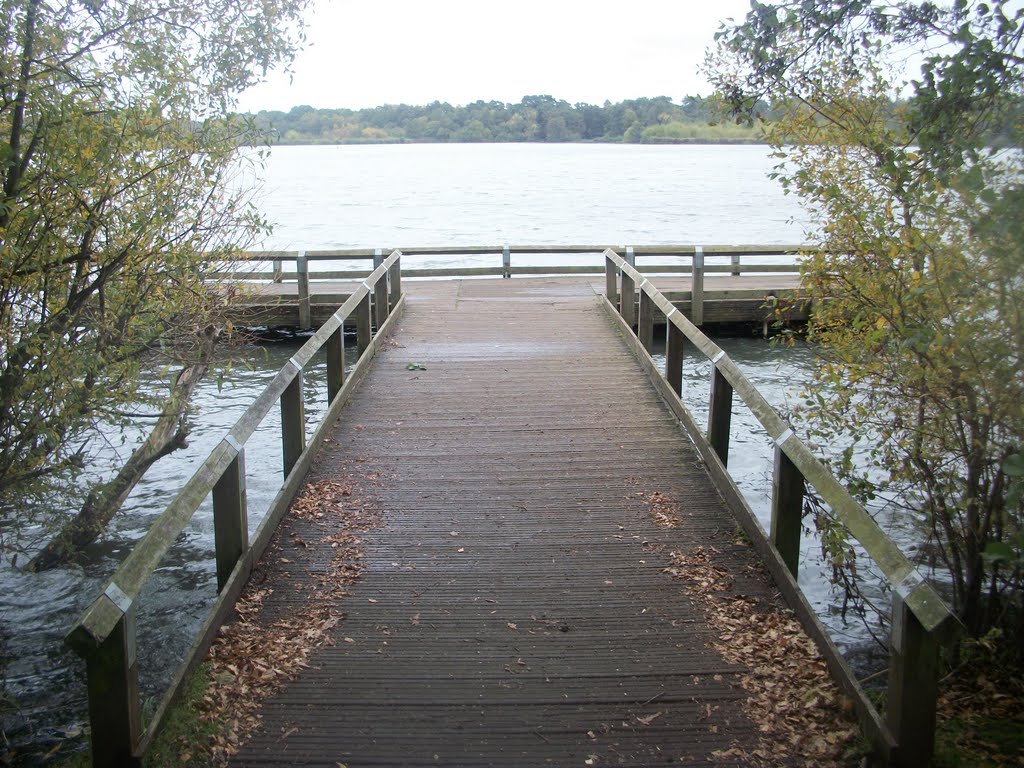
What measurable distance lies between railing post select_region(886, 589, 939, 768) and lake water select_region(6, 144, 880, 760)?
3.46 meters

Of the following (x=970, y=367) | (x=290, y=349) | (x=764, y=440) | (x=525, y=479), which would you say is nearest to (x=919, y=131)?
(x=970, y=367)

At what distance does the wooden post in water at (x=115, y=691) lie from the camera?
9.91ft

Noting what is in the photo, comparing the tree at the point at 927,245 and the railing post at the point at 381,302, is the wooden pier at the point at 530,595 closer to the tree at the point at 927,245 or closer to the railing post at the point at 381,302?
the tree at the point at 927,245

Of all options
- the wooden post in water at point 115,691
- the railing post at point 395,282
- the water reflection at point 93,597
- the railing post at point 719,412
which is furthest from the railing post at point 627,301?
the wooden post in water at point 115,691

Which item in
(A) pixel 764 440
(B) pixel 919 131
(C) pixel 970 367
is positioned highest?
(B) pixel 919 131

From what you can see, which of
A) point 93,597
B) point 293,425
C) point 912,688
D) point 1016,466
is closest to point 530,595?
point 912,688

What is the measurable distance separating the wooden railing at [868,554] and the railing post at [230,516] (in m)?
2.49

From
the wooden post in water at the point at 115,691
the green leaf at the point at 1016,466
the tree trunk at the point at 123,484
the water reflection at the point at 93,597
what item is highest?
the green leaf at the point at 1016,466

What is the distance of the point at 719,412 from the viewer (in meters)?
6.00

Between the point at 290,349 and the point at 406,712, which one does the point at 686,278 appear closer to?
the point at 290,349

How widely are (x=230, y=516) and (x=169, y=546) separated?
0.92m

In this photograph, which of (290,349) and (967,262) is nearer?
(967,262)

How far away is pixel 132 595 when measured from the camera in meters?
3.13

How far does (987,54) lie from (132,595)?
3.61 m
